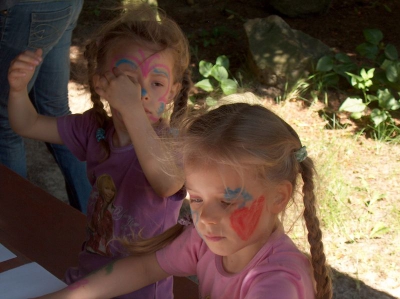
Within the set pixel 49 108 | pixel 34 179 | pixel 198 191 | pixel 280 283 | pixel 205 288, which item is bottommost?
pixel 34 179

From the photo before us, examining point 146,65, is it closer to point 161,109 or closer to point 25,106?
point 161,109

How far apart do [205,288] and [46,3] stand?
4.04ft

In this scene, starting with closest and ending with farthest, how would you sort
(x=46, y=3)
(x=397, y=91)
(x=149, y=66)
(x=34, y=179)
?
(x=149, y=66) → (x=46, y=3) → (x=34, y=179) → (x=397, y=91)

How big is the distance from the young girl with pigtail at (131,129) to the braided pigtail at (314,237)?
0.38 metres

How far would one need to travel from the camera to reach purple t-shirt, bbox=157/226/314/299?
4.01ft

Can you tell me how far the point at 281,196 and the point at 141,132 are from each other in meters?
0.46

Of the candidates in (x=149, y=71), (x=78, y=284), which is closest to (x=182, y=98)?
(x=149, y=71)

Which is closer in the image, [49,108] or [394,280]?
[49,108]

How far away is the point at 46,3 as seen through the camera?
2227mm

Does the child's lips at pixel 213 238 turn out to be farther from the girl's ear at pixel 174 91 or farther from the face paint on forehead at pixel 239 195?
the girl's ear at pixel 174 91

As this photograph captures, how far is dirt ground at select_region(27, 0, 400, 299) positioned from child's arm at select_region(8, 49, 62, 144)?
1.17 meters

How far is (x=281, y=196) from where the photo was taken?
131cm

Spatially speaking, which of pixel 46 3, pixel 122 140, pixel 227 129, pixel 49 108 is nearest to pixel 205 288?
pixel 227 129

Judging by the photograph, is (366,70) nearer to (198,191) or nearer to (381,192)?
(381,192)
